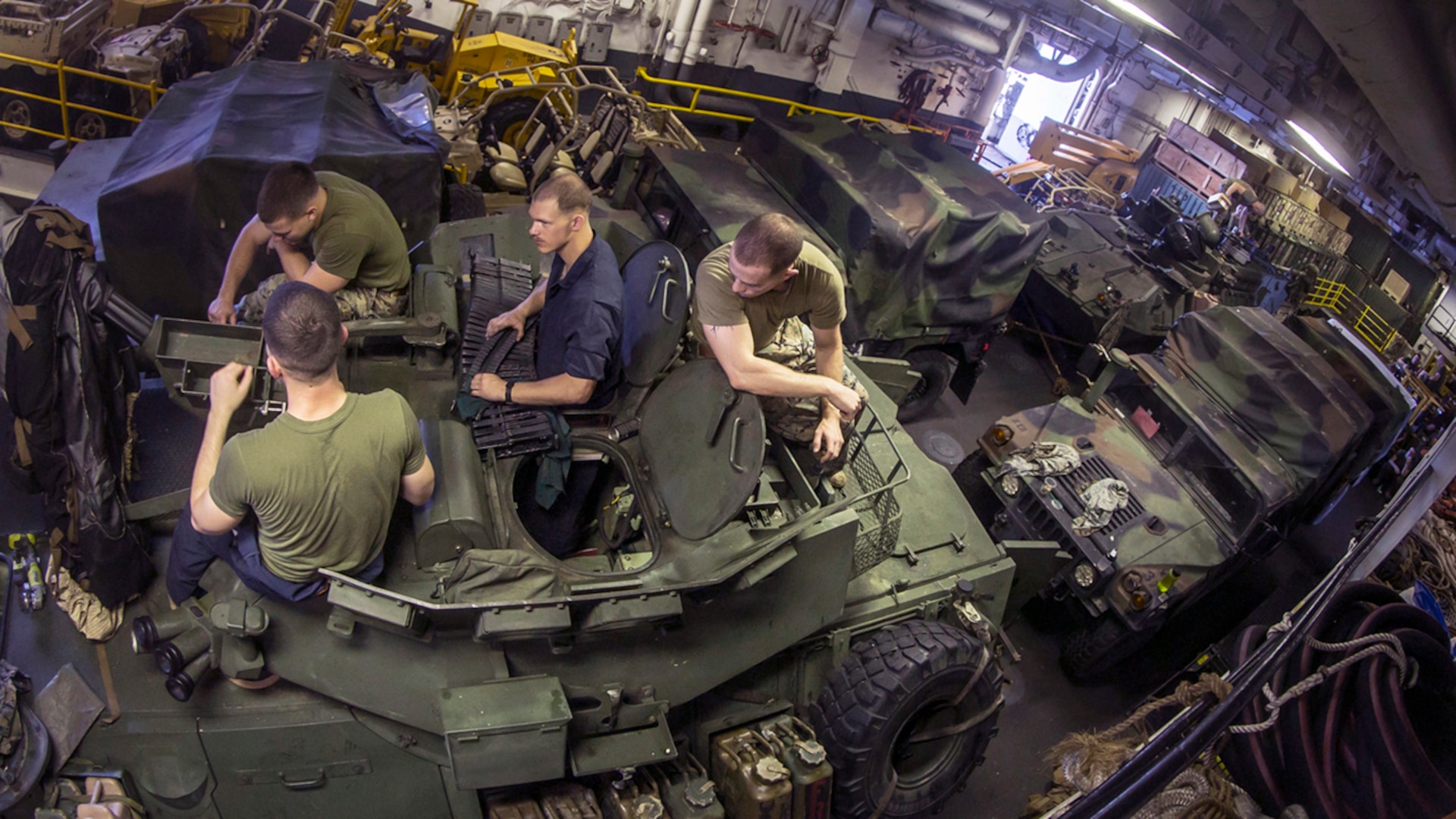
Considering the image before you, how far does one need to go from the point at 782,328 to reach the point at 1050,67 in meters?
12.4

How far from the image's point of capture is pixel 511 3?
1220 cm

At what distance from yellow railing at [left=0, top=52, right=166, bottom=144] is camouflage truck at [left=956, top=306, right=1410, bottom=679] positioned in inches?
315

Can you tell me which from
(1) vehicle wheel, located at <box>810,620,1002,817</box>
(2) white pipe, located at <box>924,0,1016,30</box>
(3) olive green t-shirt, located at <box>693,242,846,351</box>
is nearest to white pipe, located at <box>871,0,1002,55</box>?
(2) white pipe, located at <box>924,0,1016,30</box>

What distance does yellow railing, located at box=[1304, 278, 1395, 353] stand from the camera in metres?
7.80

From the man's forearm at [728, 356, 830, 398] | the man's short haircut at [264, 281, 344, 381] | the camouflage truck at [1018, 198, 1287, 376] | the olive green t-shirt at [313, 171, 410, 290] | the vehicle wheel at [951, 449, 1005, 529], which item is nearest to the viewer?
the man's short haircut at [264, 281, 344, 381]

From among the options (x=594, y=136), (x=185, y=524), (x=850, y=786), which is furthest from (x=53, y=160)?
(x=850, y=786)

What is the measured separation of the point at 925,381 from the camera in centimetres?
874

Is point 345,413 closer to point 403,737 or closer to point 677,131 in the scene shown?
point 403,737

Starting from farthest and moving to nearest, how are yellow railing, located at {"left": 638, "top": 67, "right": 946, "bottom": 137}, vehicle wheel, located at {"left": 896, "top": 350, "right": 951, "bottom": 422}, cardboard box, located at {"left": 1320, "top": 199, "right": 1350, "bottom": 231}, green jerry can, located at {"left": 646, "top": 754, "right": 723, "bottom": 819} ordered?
yellow railing, located at {"left": 638, "top": 67, "right": 946, "bottom": 137} → cardboard box, located at {"left": 1320, "top": 199, "right": 1350, "bottom": 231} → vehicle wheel, located at {"left": 896, "top": 350, "right": 951, "bottom": 422} → green jerry can, located at {"left": 646, "top": 754, "right": 723, "bottom": 819}

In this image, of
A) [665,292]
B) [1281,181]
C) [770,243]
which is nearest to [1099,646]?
[665,292]

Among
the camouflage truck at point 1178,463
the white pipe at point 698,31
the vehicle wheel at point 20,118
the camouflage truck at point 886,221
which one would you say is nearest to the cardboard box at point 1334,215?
the camouflage truck at point 1178,463

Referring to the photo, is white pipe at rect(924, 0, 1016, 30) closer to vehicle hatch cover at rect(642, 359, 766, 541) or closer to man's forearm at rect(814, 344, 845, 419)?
man's forearm at rect(814, 344, 845, 419)

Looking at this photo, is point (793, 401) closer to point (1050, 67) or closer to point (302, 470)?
point (302, 470)

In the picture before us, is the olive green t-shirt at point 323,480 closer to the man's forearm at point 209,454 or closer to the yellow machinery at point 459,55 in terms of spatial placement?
the man's forearm at point 209,454
